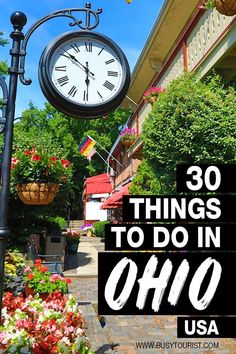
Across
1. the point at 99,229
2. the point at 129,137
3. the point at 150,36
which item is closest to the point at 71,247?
the point at 129,137

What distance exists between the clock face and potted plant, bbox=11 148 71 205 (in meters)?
3.82

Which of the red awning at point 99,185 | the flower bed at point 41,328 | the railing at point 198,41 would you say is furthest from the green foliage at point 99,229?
the flower bed at point 41,328

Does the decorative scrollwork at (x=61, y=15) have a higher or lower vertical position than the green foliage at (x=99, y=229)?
higher

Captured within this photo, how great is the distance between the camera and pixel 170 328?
19.6 feet

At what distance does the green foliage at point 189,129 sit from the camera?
245 inches

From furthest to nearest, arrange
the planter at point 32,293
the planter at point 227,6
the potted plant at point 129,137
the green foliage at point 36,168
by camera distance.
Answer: the potted plant at point 129,137
the green foliage at point 36,168
the planter at point 32,293
the planter at point 227,6

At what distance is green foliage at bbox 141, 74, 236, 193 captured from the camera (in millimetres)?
6223

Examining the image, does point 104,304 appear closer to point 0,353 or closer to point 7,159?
point 0,353

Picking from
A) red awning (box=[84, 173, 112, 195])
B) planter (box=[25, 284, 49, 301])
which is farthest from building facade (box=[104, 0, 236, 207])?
red awning (box=[84, 173, 112, 195])

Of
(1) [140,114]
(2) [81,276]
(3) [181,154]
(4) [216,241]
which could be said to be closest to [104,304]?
(4) [216,241]

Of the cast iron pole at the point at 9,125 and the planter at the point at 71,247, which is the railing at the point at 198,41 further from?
the planter at the point at 71,247

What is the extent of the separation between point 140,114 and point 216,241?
12092 mm

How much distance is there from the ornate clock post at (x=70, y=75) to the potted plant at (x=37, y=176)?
12.4 feet

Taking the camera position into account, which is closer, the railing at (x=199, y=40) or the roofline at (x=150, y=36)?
the railing at (x=199, y=40)
